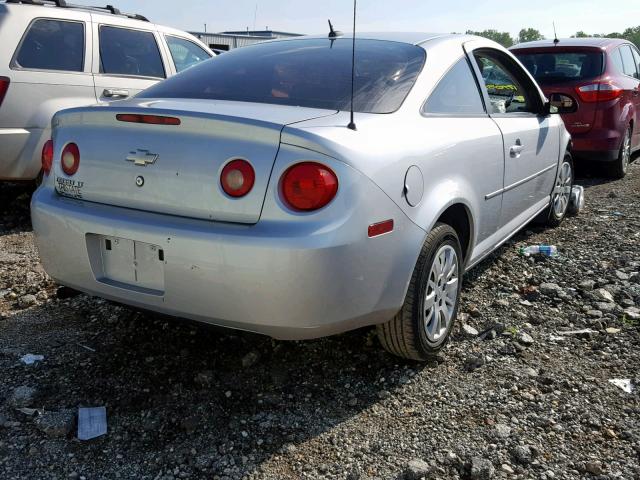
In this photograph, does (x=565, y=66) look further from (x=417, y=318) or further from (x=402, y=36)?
(x=417, y=318)

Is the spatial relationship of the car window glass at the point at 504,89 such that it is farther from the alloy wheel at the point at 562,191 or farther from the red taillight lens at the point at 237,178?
the red taillight lens at the point at 237,178

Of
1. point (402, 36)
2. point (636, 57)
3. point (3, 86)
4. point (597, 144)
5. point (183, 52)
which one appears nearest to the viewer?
point (402, 36)

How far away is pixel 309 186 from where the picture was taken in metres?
2.30

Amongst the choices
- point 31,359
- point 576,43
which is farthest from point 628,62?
point 31,359

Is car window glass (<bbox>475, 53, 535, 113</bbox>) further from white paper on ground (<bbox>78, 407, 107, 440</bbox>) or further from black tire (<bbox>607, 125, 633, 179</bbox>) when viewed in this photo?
black tire (<bbox>607, 125, 633, 179</bbox>)

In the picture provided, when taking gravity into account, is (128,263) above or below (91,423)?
above

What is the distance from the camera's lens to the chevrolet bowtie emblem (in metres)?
2.50

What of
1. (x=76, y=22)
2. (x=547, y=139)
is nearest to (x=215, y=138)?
(x=547, y=139)

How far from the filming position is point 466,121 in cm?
329

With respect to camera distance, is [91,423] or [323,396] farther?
[323,396]

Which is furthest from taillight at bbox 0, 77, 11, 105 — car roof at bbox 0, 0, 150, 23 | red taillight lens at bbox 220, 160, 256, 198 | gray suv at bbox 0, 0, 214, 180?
red taillight lens at bbox 220, 160, 256, 198

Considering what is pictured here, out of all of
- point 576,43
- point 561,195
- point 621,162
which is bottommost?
point 621,162

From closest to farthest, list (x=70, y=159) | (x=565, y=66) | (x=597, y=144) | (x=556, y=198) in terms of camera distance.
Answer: (x=70, y=159) < (x=556, y=198) < (x=597, y=144) < (x=565, y=66)

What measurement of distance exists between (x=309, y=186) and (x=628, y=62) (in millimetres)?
7410
